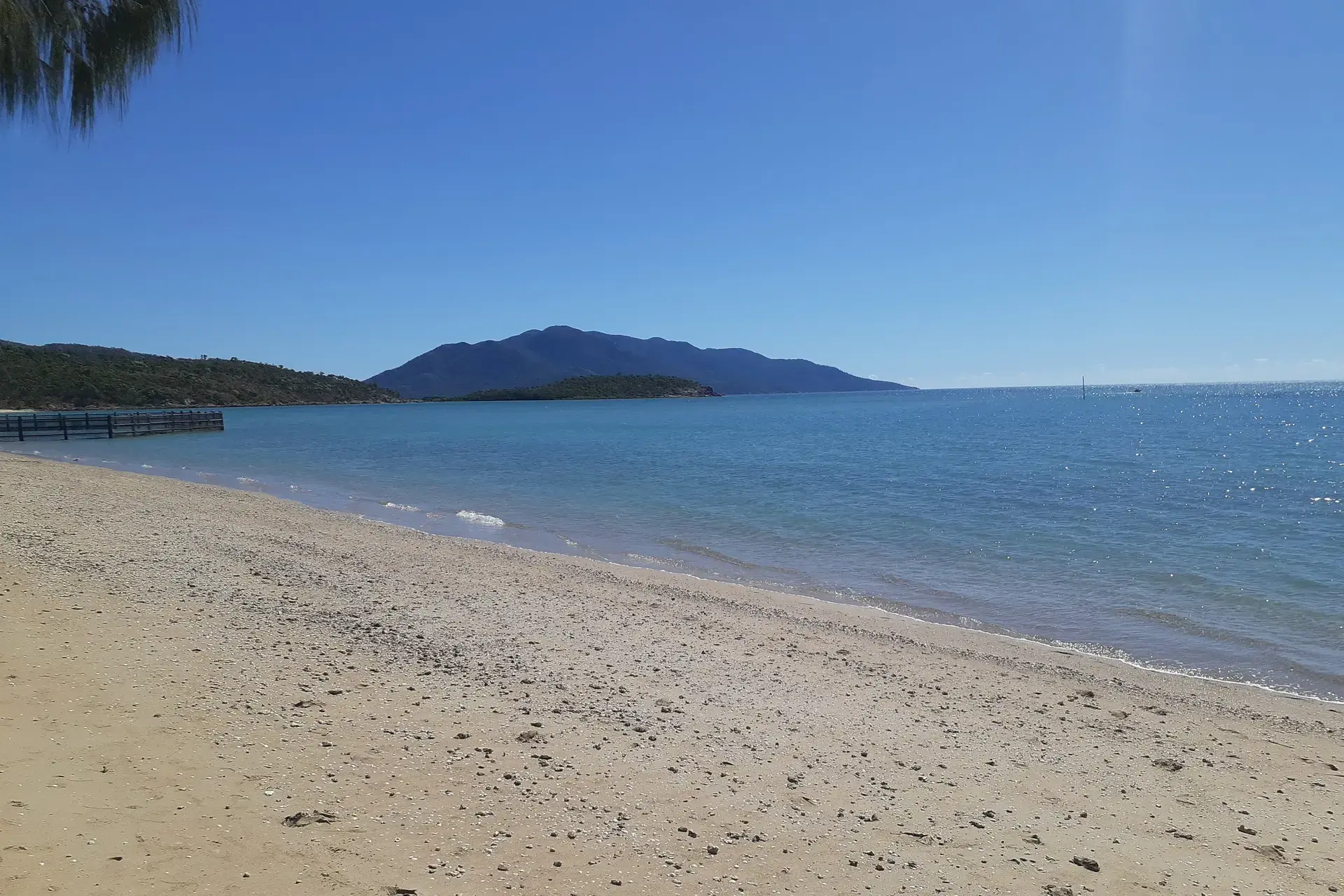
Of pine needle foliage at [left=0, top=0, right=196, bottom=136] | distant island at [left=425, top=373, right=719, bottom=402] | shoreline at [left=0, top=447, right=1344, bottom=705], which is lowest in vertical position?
shoreline at [left=0, top=447, right=1344, bottom=705]

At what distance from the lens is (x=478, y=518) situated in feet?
65.5

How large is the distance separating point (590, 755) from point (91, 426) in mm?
54160

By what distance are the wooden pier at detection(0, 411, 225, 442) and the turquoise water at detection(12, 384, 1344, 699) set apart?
2.35m

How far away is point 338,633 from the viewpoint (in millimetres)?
7727

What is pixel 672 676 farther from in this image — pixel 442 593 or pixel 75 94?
pixel 75 94

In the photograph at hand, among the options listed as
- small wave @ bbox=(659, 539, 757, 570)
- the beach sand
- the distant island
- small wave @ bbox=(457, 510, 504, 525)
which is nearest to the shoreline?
small wave @ bbox=(457, 510, 504, 525)

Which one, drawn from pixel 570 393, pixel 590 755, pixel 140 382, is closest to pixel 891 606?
Result: pixel 590 755

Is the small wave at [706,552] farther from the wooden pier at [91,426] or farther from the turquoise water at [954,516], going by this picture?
the wooden pier at [91,426]

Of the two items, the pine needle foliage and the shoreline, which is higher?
the pine needle foliage

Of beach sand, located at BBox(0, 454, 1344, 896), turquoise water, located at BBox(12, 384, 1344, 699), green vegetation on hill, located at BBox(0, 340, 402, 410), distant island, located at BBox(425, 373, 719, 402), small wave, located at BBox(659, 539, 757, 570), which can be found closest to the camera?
beach sand, located at BBox(0, 454, 1344, 896)

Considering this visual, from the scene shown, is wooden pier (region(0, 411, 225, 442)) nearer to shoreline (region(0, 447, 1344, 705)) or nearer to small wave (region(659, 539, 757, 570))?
shoreline (region(0, 447, 1344, 705))

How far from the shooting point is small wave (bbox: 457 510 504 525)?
63.6 feet

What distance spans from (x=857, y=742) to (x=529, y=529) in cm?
1324

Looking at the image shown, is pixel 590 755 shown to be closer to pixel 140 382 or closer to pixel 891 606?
pixel 891 606
